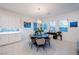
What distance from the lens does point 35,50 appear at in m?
2.39

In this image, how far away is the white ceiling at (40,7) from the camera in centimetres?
232

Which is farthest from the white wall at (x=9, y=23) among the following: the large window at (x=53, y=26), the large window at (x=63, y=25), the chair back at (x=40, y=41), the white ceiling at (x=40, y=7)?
the large window at (x=63, y=25)

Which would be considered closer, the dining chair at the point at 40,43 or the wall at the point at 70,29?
the wall at the point at 70,29

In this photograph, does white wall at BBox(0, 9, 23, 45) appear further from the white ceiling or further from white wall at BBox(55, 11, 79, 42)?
white wall at BBox(55, 11, 79, 42)

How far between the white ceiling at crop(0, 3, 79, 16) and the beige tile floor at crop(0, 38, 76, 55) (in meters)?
0.70

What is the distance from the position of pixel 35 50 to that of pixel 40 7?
3.44 feet

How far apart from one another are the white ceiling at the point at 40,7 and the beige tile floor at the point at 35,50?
2.29ft

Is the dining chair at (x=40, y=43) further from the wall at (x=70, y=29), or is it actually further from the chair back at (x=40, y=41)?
the wall at (x=70, y=29)

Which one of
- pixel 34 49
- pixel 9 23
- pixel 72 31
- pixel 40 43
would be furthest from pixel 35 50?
pixel 72 31

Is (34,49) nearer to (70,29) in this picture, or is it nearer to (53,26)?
(53,26)

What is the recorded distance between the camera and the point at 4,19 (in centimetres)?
233

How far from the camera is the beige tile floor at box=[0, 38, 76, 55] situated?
2328 millimetres

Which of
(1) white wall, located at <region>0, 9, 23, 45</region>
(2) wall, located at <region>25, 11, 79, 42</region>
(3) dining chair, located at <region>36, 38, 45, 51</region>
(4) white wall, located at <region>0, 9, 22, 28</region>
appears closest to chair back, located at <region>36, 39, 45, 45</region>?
(3) dining chair, located at <region>36, 38, 45, 51</region>
